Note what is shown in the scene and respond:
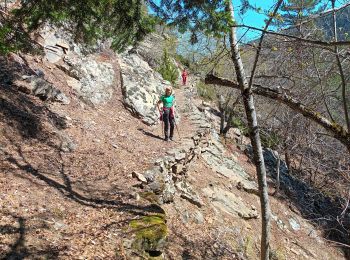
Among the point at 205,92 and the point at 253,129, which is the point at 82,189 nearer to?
the point at 253,129

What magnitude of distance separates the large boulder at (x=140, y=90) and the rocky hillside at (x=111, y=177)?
6cm

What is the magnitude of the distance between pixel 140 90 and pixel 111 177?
677cm

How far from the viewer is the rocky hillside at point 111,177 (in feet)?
16.3

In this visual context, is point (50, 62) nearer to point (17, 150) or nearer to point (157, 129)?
point (157, 129)

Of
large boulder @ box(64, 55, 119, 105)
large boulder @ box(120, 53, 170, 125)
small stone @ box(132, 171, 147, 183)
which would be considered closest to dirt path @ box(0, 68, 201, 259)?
small stone @ box(132, 171, 147, 183)

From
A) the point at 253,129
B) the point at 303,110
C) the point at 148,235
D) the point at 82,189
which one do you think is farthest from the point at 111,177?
the point at 303,110

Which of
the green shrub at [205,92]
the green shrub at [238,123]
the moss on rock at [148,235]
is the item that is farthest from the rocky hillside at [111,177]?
the green shrub at [205,92]

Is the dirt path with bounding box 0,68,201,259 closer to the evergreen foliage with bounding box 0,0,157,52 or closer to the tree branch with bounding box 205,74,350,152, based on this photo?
the evergreen foliage with bounding box 0,0,157,52

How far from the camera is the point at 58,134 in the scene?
8.02 meters

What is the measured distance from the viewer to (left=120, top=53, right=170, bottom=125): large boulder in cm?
1261

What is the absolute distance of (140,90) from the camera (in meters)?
13.4

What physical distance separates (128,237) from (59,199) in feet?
4.73

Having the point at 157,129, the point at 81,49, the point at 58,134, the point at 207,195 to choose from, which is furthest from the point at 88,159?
the point at 81,49

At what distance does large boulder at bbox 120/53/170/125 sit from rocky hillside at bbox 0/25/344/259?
6 centimetres
